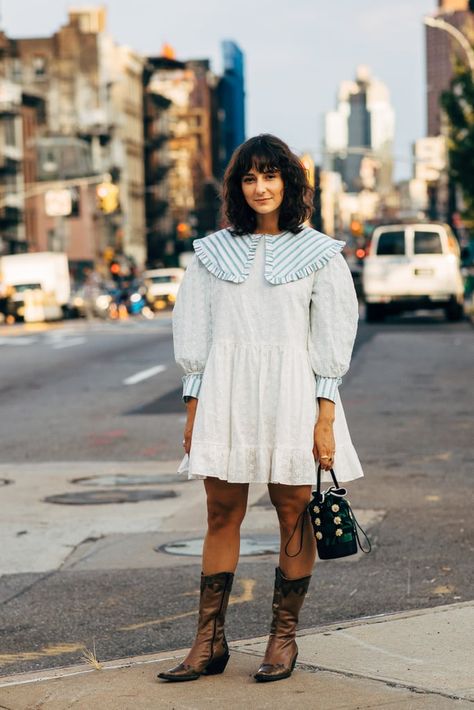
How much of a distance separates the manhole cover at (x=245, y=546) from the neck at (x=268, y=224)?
298 centimetres

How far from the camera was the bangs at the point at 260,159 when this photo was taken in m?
5.01

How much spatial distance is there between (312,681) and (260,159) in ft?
5.47

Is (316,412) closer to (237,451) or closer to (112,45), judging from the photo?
(237,451)

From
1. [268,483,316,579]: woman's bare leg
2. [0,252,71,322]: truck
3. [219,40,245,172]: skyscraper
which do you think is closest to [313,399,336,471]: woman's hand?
[268,483,316,579]: woman's bare leg

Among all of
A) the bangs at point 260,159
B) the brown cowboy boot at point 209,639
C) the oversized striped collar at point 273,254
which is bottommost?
the brown cowboy boot at point 209,639

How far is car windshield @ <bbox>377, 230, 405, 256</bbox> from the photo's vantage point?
36.3 m

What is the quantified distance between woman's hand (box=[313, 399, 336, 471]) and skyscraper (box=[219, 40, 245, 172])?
164 meters

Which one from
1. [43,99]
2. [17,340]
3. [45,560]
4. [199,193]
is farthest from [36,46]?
[45,560]

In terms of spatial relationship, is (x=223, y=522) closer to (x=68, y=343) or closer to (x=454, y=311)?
(x=68, y=343)

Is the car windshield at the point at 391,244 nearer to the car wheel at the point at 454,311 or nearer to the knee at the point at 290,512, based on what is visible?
the car wheel at the point at 454,311

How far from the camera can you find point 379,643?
5223 mm

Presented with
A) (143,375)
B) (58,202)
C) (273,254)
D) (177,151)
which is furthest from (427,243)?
(177,151)

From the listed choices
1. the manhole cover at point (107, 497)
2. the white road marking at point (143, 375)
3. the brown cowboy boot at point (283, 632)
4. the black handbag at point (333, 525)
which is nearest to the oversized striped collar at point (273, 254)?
the black handbag at point (333, 525)

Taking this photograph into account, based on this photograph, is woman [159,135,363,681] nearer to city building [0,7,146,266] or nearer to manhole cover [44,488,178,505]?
manhole cover [44,488,178,505]
